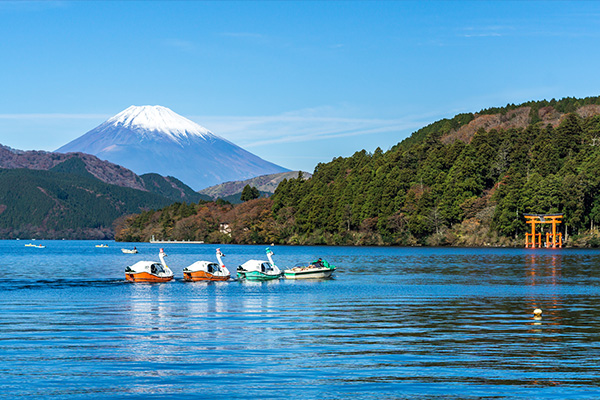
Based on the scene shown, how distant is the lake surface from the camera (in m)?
19.7

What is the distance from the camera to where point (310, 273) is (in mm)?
66812

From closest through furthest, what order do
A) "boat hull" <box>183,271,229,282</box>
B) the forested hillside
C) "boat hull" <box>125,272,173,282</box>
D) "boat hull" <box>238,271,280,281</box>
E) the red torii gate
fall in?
"boat hull" <box>125,272,173,282</box> → "boat hull" <box>183,271,229,282</box> → "boat hull" <box>238,271,280,281</box> → the red torii gate → the forested hillside

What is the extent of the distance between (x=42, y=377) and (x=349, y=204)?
16663cm

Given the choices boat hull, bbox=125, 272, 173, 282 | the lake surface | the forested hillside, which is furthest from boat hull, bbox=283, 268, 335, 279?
the forested hillside

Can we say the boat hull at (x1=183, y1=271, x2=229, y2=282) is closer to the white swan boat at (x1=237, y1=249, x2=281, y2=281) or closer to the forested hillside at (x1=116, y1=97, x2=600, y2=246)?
the white swan boat at (x1=237, y1=249, x2=281, y2=281)

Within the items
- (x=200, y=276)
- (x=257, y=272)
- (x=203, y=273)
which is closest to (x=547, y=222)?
(x=257, y=272)

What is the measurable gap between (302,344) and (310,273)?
131ft

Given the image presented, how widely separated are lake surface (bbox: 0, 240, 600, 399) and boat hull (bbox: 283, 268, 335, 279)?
1488 centimetres

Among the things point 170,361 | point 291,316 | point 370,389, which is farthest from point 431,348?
point 291,316

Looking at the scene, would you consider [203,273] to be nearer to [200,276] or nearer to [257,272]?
[200,276]

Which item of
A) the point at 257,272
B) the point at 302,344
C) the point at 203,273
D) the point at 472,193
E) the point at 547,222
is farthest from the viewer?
the point at 472,193

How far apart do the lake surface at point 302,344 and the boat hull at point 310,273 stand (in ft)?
48.8

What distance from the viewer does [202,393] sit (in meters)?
19.1

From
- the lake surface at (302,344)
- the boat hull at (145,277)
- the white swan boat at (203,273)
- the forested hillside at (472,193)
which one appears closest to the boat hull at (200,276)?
the white swan boat at (203,273)
